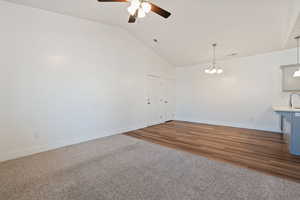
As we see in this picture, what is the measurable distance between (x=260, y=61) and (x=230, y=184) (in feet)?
15.5

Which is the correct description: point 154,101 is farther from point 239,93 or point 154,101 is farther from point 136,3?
→ point 136,3

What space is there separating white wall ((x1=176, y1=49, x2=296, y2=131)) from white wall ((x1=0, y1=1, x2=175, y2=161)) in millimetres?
3266

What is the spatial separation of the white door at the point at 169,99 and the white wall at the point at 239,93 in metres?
0.55

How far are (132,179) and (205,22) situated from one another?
3917mm

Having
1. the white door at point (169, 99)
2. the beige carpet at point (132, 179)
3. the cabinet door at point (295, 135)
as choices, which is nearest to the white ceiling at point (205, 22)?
the white door at point (169, 99)

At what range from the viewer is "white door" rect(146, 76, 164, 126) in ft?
18.6

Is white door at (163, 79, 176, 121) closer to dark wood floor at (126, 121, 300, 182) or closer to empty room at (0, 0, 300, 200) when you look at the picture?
empty room at (0, 0, 300, 200)

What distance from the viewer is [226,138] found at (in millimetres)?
3998

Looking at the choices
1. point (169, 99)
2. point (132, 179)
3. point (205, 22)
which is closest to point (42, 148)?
point (132, 179)

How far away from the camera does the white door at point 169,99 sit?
6621mm

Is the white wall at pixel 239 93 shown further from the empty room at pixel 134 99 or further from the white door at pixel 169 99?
the white door at pixel 169 99

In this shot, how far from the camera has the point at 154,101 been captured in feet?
19.5

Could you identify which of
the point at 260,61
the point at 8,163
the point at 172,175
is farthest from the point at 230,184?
the point at 260,61

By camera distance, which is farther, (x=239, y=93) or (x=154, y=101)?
(x=154, y=101)
